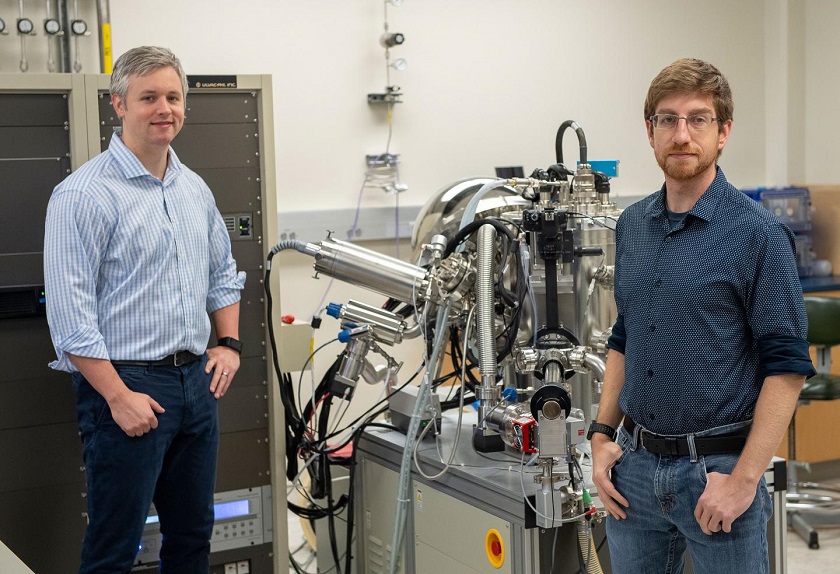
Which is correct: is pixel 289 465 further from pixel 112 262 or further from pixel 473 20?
pixel 473 20

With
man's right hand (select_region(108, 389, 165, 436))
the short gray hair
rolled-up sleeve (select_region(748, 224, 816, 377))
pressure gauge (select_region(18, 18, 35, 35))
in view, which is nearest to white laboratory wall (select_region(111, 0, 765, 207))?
pressure gauge (select_region(18, 18, 35, 35))

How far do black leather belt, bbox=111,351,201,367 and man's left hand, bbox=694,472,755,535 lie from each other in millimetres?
1255

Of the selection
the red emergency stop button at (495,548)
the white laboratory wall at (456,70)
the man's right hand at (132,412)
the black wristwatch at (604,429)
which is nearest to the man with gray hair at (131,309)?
the man's right hand at (132,412)

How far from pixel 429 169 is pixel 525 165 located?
50 cm

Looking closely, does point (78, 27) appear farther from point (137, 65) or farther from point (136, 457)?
point (136, 457)

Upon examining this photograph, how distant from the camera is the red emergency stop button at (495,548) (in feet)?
7.58

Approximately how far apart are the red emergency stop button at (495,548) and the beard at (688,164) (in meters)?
1.03

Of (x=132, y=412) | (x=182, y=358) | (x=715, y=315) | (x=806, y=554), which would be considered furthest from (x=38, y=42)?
(x=806, y=554)

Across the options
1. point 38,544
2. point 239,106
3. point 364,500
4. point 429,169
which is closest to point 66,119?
point 239,106

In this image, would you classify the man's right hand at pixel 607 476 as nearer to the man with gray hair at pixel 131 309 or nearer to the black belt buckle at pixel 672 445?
the black belt buckle at pixel 672 445

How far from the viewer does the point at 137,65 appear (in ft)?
7.45

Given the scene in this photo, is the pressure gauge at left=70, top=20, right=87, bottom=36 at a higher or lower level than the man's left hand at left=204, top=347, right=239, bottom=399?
higher

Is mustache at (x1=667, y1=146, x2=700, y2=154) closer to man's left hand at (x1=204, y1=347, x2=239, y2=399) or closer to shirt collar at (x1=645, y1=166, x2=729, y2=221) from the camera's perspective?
shirt collar at (x1=645, y1=166, x2=729, y2=221)

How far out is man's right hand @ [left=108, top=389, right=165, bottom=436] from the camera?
2193 mm
